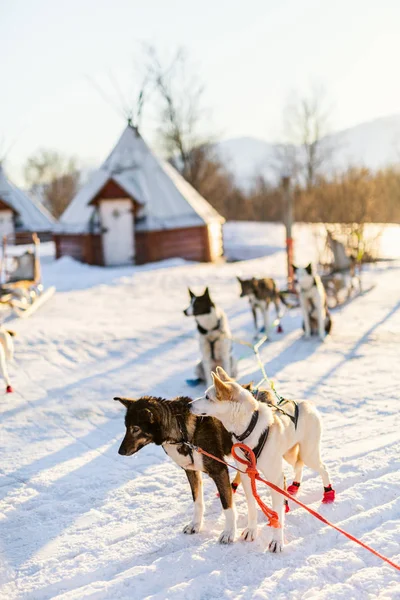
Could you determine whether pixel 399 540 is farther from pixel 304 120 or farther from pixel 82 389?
pixel 304 120

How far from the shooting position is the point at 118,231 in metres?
18.8

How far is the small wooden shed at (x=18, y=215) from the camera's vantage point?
87.6 ft

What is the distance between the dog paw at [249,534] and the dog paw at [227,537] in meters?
0.07

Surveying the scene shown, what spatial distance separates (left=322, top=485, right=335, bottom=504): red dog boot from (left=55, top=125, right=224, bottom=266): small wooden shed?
603 inches

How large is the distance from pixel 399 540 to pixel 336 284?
8.76 meters

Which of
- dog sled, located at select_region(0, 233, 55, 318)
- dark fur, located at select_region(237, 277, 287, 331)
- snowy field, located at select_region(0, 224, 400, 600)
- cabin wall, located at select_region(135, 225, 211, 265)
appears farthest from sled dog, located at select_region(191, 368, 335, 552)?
cabin wall, located at select_region(135, 225, 211, 265)

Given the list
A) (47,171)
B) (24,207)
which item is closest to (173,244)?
(24,207)

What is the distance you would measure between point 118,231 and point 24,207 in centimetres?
1110

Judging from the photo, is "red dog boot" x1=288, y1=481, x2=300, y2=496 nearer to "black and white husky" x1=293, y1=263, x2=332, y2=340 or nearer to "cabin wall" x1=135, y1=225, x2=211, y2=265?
"black and white husky" x1=293, y1=263, x2=332, y2=340

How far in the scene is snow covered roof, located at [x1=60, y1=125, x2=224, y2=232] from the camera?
1897 cm

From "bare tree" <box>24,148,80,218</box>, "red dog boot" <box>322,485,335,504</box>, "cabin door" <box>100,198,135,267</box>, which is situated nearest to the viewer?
"red dog boot" <box>322,485,335,504</box>

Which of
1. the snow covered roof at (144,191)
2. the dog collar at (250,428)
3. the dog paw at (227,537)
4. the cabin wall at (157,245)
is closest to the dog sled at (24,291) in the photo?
the cabin wall at (157,245)

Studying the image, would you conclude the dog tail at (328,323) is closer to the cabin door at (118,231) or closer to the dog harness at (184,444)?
the dog harness at (184,444)

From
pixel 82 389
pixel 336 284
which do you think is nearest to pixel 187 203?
pixel 336 284
